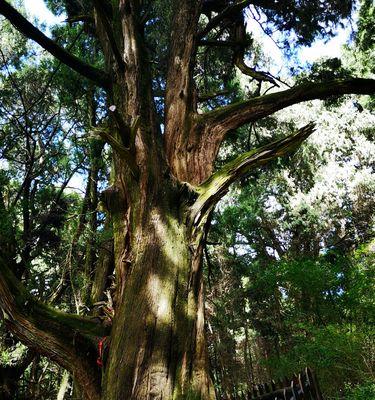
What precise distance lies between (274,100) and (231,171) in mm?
992

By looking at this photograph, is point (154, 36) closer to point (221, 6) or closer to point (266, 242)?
point (221, 6)

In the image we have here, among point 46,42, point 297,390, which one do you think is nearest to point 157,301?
point 297,390

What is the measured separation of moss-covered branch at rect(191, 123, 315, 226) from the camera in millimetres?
2545

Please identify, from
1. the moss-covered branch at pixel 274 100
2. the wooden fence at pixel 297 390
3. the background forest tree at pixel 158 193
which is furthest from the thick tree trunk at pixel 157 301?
the wooden fence at pixel 297 390

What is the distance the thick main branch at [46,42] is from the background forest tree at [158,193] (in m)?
0.01

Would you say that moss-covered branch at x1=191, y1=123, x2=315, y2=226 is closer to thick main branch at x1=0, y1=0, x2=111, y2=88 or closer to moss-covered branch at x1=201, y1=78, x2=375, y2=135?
moss-covered branch at x1=201, y1=78, x2=375, y2=135

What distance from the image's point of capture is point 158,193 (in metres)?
2.55

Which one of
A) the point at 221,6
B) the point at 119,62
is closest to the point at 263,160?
the point at 119,62

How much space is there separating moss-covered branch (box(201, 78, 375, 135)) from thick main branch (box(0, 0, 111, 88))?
3.23ft

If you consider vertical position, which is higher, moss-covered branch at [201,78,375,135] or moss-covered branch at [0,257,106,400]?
moss-covered branch at [201,78,375,135]

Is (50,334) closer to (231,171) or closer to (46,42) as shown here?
(231,171)

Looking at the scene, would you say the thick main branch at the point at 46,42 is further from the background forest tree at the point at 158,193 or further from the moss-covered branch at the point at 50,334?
the moss-covered branch at the point at 50,334

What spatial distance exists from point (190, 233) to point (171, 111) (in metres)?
1.36

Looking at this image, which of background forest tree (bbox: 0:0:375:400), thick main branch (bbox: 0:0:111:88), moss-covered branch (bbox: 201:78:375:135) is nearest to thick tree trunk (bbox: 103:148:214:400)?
background forest tree (bbox: 0:0:375:400)
